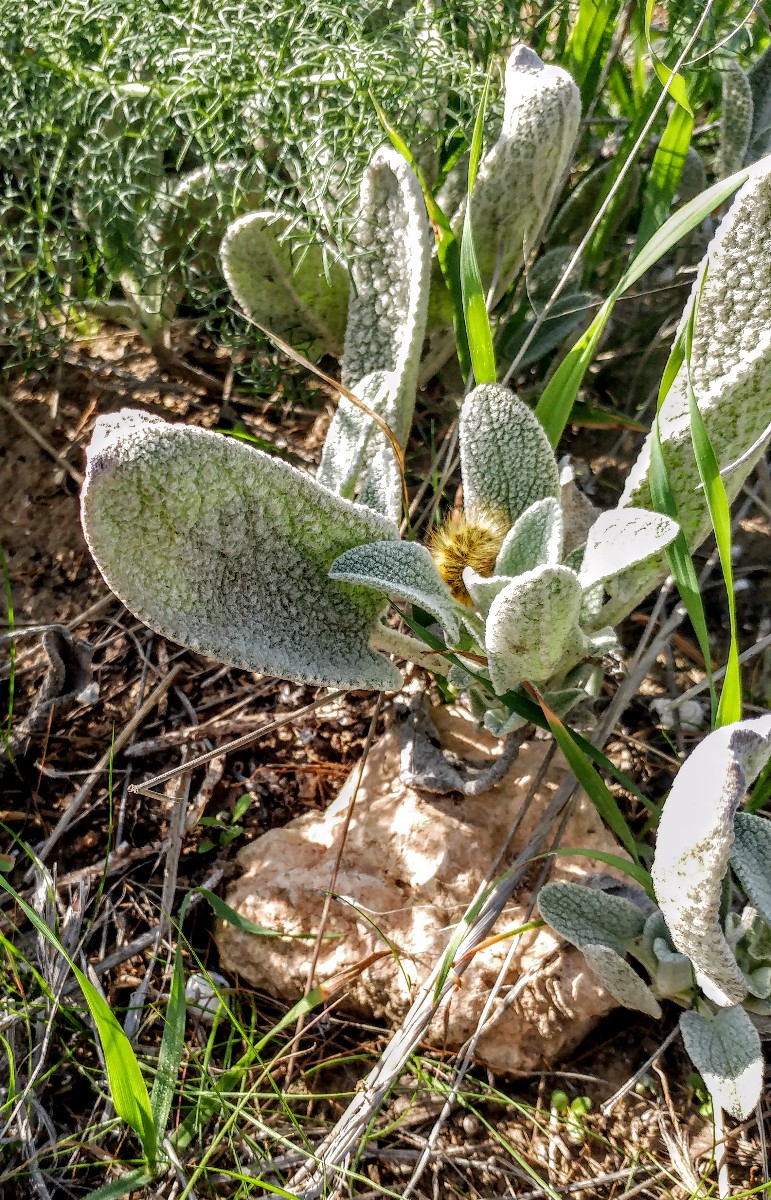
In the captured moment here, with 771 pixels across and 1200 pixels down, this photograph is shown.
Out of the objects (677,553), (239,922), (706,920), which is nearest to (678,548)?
(677,553)

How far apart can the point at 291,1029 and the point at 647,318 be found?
1.08 meters

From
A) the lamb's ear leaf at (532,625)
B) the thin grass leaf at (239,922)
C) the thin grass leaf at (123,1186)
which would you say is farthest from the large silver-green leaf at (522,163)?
the thin grass leaf at (123,1186)

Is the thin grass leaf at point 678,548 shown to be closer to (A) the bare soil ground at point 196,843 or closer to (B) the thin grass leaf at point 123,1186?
(A) the bare soil ground at point 196,843

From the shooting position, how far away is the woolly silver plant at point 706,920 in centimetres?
76

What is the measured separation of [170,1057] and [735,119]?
4.17 feet

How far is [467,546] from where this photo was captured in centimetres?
108

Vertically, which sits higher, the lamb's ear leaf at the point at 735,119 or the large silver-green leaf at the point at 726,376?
the lamb's ear leaf at the point at 735,119

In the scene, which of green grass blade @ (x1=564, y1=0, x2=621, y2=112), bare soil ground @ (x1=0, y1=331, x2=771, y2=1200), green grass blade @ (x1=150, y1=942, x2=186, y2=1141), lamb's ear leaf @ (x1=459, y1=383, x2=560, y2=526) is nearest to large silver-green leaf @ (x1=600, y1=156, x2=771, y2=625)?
lamb's ear leaf @ (x1=459, y1=383, x2=560, y2=526)

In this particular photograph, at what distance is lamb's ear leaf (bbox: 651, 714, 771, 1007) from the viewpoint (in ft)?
2.43

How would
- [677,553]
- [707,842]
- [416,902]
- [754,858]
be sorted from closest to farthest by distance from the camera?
[707,842]
[754,858]
[677,553]
[416,902]

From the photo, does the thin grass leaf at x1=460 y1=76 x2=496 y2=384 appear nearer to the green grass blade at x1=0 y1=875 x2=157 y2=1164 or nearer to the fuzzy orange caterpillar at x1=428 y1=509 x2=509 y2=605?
the fuzzy orange caterpillar at x1=428 y1=509 x2=509 y2=605

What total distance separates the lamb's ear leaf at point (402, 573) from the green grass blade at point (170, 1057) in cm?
41

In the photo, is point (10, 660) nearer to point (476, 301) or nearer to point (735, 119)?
point (476, 301)

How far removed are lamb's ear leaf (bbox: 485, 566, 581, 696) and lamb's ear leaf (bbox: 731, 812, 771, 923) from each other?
23 centimetres
